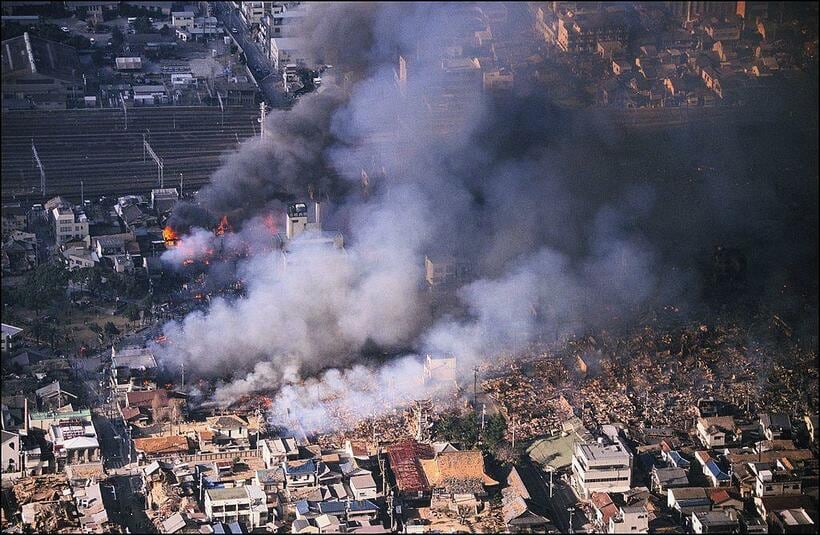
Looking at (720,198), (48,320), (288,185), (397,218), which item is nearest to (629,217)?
(720,198)

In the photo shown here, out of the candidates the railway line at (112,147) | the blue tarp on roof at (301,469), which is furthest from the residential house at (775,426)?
the railway line at (112,147)

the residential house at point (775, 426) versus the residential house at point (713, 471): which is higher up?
the residential house at point (775, 426)

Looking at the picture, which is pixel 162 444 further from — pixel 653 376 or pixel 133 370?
pixel 653 376

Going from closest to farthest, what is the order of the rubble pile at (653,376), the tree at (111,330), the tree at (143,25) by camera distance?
the rubble pile at (653,376), the tree at (111,330), the tree at (143,25)

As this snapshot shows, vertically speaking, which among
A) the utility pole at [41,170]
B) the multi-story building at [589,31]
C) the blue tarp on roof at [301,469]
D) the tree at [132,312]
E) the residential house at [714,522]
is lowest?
the residential house at [714,522]

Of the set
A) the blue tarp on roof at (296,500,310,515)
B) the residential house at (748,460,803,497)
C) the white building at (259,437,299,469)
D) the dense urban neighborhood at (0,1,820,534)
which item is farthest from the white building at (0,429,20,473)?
the residential house at (748,460,803,497)

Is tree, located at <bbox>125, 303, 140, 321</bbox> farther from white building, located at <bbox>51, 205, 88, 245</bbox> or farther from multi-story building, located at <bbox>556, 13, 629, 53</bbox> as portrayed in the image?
multi-story building, located at <bbox>556, 13, 629, 53</bbox>

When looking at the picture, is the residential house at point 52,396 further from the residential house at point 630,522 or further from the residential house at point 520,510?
the residential house at point 630,522
